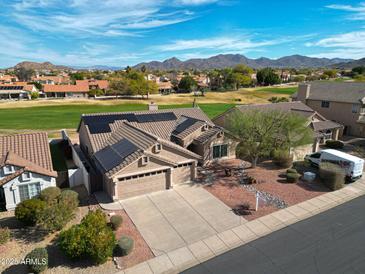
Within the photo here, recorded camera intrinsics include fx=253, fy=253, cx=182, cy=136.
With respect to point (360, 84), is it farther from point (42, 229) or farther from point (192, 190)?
point (42, 229)

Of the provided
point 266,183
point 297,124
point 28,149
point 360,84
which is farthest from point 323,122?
point 28,149

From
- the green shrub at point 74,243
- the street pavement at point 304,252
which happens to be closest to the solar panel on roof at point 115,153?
the green shrub at point 74,243

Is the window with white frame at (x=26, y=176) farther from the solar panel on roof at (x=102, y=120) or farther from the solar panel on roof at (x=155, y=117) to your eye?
the solar panel on roof at (x=155, y=117)

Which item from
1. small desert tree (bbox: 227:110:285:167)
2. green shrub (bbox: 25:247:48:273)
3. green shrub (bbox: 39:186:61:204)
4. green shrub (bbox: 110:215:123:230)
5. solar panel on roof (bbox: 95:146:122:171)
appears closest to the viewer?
green shrub (bbox: 25:247:48:273)

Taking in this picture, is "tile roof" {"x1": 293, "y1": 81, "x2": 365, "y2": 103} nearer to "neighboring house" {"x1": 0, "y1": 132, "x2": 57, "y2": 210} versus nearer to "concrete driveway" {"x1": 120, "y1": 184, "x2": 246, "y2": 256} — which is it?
"concrete driveway" {"x1": 120, "y1": 184, "x2": 246, "y2": 256}

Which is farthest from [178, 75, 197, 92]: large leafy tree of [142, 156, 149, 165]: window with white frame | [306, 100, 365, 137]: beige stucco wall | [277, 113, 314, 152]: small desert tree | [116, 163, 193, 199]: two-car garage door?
[142, 156, 149, 165]: window with white frame

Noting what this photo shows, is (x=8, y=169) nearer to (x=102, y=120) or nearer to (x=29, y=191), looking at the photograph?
(x=29, y=191)
